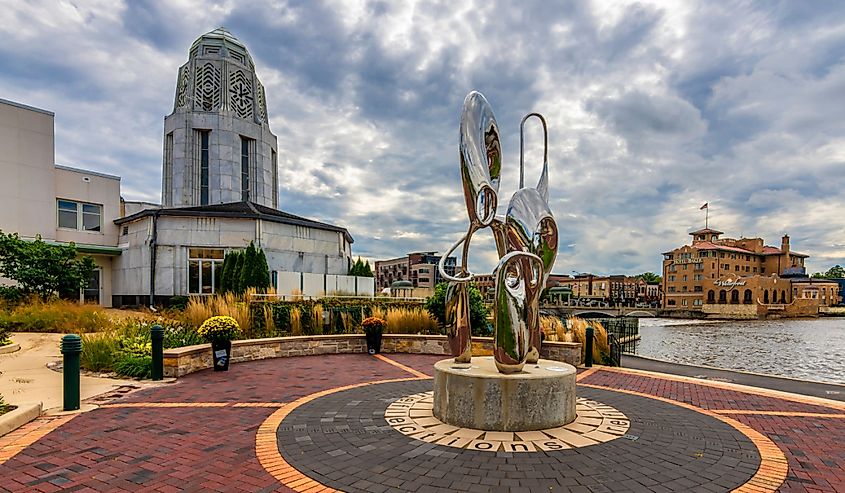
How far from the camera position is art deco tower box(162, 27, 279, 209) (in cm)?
3859

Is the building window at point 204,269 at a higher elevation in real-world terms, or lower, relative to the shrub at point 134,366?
higher

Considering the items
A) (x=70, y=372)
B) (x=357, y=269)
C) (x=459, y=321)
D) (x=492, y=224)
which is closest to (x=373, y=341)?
(x=459, y=321)

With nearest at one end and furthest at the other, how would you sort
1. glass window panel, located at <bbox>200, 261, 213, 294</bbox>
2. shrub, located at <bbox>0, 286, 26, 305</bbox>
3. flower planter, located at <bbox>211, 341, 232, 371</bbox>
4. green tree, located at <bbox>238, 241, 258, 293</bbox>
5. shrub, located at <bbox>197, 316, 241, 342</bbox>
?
shrub, located at <bbox>197, 316, 241, 342</bbox>, flower planter, located at <bbox>211, 341, 232, 371</bbox>, shrub, located at <bbox>0, 286, 26, 305</bbox>, green tree, located at <bbox>238, 241, 258, 293</bbox>, glass window panel, located at <bbox>200, 261, 213, 294</bbox>

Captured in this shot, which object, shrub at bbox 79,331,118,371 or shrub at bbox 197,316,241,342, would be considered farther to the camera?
shrub at bbox 197,316,241,342

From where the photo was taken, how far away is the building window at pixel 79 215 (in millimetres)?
28250

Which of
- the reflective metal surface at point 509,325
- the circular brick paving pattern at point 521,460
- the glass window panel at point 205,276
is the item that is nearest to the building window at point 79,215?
the glass window panel at point 205,276

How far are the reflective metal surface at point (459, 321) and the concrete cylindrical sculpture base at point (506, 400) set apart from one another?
98 cm

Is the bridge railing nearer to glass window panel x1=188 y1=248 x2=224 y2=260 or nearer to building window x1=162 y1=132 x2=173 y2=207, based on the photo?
glass window panel x1=188 y1=248 x2=224 y2=260

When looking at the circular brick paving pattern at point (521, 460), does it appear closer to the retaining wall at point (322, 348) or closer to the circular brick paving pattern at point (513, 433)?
the circular brick paving pattern at point (513, 433)

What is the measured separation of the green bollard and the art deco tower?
1334 inches

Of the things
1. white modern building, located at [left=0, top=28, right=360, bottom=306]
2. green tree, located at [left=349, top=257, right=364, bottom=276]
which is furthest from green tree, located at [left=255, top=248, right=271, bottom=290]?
green tree, located at [left=349, top=257, right=364, bottom=276]

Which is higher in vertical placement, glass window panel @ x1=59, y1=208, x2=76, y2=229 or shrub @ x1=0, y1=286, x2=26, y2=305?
glass window panel @ x1=59, y1=208, x2=76, y2=229

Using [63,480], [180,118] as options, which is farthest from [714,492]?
[180,118]

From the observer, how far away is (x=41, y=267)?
20.0 m
